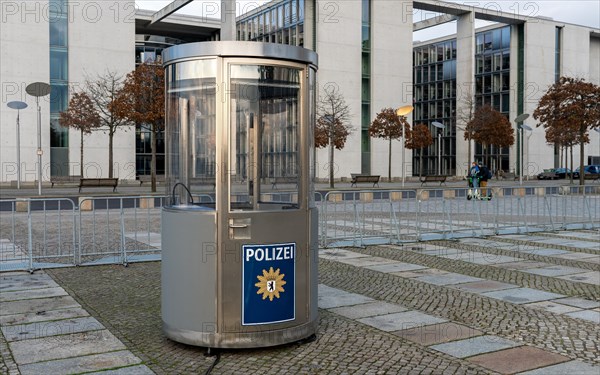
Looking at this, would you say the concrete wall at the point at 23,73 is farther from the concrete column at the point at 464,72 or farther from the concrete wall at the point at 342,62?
the concrete column at the point at 464,72

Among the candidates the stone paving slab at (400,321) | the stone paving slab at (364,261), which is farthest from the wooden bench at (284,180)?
the stone paving slab at (364,261)

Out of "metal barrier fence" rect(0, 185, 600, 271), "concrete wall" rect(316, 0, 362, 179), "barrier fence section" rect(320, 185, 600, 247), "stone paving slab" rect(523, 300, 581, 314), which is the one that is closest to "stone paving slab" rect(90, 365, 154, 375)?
"stone paving slab" rect(523, 300, 581, 314)

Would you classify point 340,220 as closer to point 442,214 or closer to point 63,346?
point 442,214

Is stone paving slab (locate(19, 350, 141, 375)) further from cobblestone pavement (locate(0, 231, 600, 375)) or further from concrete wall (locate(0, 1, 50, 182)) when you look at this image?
concrete wall (locate(0, 1, 50, 182))

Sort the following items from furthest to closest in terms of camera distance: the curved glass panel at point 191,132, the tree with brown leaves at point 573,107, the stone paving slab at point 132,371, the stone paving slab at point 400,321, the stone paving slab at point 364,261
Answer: the tree with brown leaves at point 573,107, the stone paving slab at point 364,261, the stone paving slab at point 400,321, the curved glass panel at point 191,132, the stone paving slab at point 132,371

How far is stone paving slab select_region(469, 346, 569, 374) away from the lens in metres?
5.15

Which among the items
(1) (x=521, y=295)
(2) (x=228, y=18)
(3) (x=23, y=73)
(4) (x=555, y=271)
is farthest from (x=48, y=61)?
(1) (x=521, y=295)

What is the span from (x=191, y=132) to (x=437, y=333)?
2976mm

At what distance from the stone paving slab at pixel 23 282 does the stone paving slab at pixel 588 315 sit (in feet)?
20.8

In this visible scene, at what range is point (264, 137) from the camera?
5750 millimetres

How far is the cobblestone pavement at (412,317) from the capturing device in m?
5.24

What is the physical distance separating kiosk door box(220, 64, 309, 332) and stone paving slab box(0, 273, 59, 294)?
4.11 meters

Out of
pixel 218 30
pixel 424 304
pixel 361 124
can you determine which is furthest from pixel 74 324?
pixel 218 30

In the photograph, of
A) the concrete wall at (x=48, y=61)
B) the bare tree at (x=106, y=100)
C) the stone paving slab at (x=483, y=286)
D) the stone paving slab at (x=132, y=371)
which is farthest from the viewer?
the concrete wall at (x=48, y=61)
